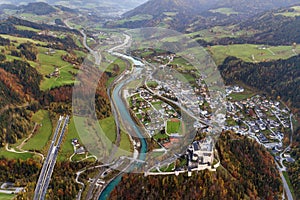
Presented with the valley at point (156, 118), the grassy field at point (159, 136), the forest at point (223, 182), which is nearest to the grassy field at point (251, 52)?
the valley at point (156, 118)

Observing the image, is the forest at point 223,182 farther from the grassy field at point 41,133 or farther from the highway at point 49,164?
the grassy field at point 41,133

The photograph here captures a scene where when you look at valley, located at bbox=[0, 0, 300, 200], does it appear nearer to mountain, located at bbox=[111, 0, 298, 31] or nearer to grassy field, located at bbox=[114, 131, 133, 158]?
grassy field, located at bbox=[114, 131, 133, 158]

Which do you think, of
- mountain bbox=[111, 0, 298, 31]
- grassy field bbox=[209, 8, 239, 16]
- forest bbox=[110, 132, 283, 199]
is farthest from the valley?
grassy field bbox=[209, 8, 239, 16]

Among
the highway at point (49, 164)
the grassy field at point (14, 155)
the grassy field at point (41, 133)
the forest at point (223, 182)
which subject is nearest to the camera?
the forest at point (223, 182)

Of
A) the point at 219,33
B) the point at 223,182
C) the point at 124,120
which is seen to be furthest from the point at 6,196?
the point at 219,33

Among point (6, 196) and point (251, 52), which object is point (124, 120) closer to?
point (6, 196)
